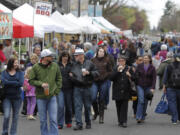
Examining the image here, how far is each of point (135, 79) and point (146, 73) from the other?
0.40m

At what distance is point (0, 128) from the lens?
9695mm

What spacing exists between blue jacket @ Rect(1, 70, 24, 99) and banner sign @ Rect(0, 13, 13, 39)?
4.03 meters

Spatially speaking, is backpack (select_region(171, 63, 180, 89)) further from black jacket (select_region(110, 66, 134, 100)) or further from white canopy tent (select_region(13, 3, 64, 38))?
white canopy tent (select_region(13, 3, 64, 38))

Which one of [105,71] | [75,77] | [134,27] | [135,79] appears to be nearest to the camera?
[75,77]

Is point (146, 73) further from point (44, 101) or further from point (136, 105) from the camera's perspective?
point (44, 101)

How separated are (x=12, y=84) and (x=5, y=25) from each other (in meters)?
4.37

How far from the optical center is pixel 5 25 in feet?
39.7

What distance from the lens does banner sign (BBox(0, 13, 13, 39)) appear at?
11.9 metres

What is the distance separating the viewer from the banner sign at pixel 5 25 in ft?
39.1

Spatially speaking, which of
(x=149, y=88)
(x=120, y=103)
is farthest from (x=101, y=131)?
(x=149, y=88)

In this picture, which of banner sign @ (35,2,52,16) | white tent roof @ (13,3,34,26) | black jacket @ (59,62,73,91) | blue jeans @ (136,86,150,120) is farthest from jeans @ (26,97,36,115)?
banner sign @ (35,2,52,16)

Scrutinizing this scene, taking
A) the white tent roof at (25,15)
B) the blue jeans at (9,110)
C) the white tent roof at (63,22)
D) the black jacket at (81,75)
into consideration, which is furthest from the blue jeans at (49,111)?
the white tent roof at (63,22)

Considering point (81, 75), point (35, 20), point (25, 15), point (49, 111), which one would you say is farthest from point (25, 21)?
point (49, 111)

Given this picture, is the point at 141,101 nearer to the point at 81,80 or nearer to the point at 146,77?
the point at 146,77
